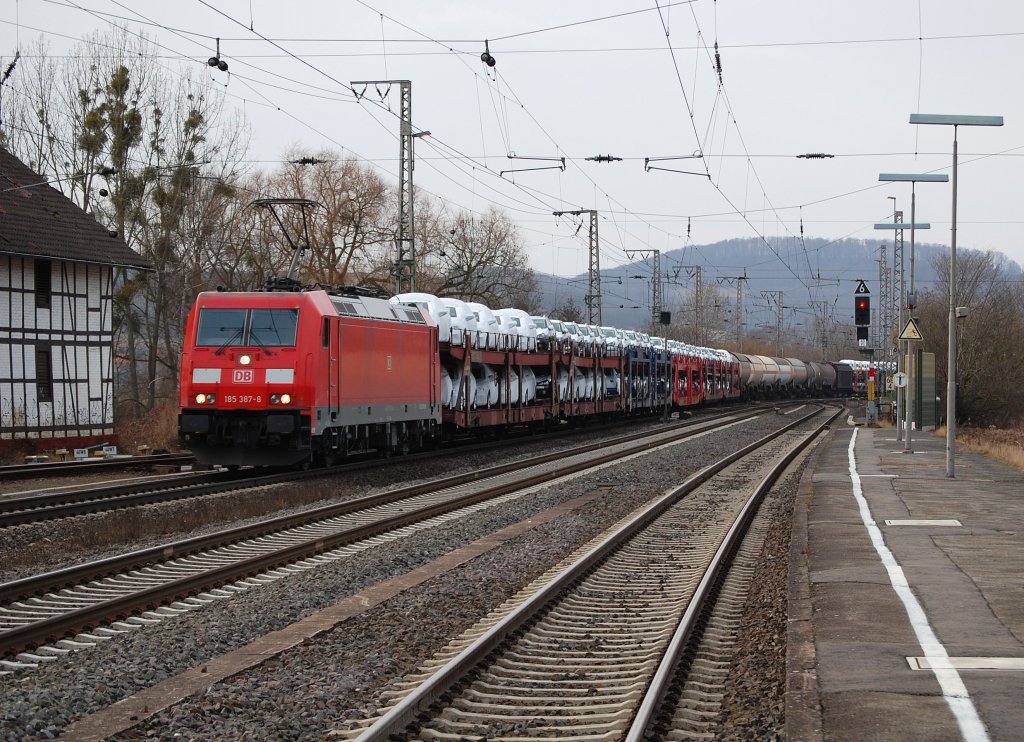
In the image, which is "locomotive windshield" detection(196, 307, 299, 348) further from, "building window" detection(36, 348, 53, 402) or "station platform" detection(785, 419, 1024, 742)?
"building window" detection(36, 348, 53, 402)

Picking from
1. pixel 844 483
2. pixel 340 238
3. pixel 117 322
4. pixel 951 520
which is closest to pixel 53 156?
pixel 117 322

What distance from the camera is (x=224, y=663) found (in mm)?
7555

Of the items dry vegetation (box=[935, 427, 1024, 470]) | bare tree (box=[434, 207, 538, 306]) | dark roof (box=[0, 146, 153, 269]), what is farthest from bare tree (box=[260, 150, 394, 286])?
dry vegetation (box=[935, 427, 1024, 470])

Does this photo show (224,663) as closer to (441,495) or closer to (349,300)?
(441,495)

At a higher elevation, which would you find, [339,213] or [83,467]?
[339,213]

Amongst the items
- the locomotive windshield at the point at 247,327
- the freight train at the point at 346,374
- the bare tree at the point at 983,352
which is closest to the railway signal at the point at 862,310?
the freight train at the point at 346,374

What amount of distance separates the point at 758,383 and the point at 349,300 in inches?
2332

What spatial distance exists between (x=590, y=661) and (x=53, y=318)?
2696 centimetres

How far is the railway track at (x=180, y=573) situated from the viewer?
8.18m

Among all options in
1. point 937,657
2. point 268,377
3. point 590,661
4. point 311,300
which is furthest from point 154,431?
point 937,657

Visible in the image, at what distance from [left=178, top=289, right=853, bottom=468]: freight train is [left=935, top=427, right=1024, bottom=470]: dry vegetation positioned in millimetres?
12657

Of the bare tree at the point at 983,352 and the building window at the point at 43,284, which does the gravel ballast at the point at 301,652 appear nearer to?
the building window at the point at 43,284

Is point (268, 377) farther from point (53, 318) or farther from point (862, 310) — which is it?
point (862, 310)

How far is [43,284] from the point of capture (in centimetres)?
3106
